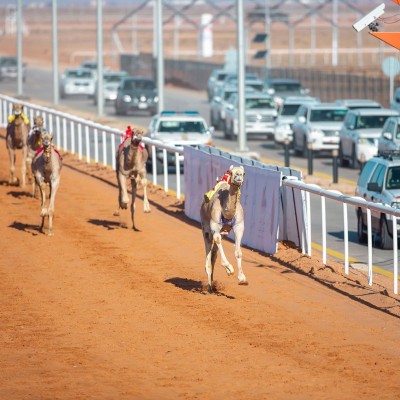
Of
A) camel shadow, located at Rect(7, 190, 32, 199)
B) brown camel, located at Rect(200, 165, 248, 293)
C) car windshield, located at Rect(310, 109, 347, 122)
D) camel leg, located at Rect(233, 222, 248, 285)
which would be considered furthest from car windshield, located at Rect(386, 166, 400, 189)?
car windshield, located at Rect(310, 109, 347, 122)

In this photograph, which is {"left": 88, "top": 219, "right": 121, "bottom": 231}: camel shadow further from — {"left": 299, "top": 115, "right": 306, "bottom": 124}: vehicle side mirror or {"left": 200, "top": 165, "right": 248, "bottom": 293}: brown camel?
{"left": 299, "top": 115, "right": 306, "bottom": 124}: vehicle side mirror

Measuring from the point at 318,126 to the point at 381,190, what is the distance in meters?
18.6

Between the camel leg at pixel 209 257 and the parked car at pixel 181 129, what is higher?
the parked car at pixel 181 129

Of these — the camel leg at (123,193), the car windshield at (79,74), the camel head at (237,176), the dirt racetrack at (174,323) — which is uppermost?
the car windshield at (79,74)

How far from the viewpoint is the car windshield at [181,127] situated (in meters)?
37.9

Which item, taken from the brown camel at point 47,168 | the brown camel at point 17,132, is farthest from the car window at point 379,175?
the brown camel at point 17,132

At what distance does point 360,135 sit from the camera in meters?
39.0

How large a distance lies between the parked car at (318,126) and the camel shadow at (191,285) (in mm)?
22936

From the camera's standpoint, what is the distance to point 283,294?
59.5 feet

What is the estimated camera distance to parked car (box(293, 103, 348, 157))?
42656 millimetres

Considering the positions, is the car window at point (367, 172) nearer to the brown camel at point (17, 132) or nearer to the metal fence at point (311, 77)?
the brown camel at point (17, 132)

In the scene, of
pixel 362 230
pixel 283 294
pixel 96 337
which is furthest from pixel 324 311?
pixel 362 230

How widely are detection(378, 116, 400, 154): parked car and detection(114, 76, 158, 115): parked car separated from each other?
26.1 meters

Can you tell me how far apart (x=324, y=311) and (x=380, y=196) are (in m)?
7.80
